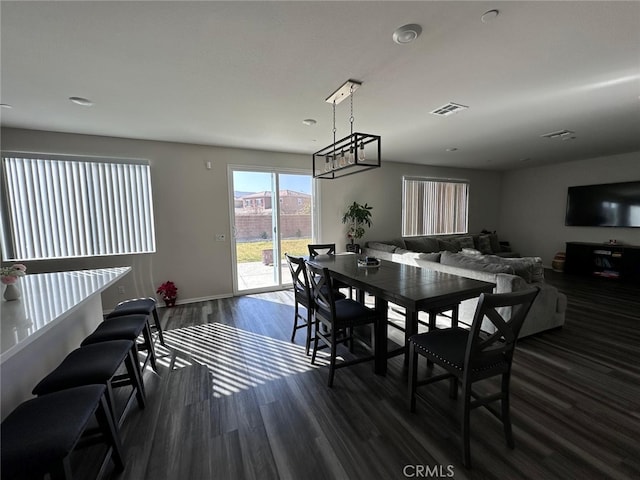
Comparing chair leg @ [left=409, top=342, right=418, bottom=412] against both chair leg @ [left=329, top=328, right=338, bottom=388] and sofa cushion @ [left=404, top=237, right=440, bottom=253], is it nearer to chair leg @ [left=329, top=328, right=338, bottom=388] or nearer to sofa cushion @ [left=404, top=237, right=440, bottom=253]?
chair leg @ [left=329, top=328, right=338, bottom=388]

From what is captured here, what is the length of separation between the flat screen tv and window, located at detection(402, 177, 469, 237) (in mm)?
2195

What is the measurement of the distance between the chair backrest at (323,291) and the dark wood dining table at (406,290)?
0.91 feet

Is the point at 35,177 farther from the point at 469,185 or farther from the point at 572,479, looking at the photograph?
the point at 469,185

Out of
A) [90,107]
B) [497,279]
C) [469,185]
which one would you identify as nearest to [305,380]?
[497,279]

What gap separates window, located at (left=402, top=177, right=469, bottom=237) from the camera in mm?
6352

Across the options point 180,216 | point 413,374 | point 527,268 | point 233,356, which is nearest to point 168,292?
point 180,216

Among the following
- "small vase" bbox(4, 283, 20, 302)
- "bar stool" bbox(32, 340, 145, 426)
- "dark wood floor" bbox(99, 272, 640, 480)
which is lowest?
"dark wood floor" bbox(99, 272, 640, 480)

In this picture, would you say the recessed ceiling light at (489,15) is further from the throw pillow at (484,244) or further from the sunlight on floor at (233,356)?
the throw pillow at (484,244)

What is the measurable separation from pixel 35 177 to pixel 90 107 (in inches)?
64.4

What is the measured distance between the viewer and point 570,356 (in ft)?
A: 8.38

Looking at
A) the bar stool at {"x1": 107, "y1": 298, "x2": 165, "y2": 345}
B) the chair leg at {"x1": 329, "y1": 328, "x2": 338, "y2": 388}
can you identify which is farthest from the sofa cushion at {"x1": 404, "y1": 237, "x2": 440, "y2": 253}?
the bar stool at {"x1": 107, "y1": 298, "x2": 165, "y2": 345}

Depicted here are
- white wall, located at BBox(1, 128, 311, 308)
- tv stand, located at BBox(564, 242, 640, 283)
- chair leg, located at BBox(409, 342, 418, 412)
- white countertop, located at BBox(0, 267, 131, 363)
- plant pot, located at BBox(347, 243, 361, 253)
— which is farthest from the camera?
plant pot, located at BBox(347, 243, 361, 253)

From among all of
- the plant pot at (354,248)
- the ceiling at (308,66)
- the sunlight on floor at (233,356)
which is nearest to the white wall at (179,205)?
the ceiling at (308,66)

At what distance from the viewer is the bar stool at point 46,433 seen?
0.91 m
